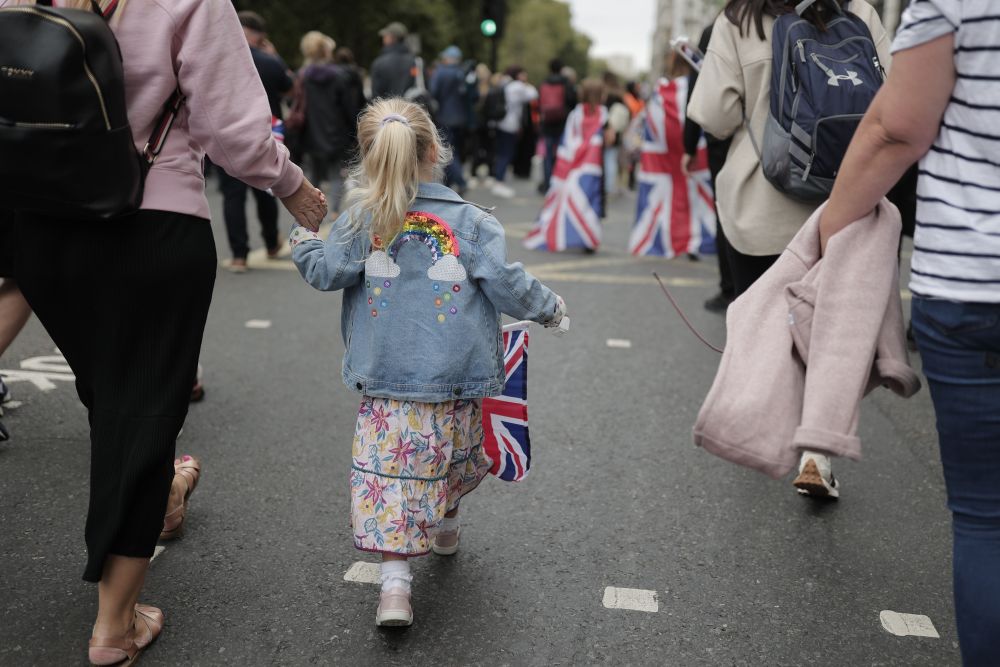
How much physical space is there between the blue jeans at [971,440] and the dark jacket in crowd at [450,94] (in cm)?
1229

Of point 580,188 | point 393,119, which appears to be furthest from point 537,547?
point 580,188

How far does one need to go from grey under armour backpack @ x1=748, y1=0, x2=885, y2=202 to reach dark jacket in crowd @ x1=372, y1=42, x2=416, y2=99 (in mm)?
8723

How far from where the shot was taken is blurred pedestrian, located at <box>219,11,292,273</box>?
25.2 ft

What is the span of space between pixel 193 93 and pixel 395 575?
1.33 metres

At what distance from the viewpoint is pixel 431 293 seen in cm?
278

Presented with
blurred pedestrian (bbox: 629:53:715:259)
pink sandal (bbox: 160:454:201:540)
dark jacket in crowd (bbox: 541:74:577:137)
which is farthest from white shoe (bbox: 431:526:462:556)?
dark jacket in crowd (bbox: 541:74:577:137)

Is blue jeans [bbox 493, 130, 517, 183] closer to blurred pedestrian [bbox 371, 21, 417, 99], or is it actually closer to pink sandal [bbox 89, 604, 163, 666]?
blurred pedestrian [bbox 371, 21, 417, 99]

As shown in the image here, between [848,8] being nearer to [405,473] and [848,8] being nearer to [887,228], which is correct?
[887,228]

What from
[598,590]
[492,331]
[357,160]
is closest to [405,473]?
[492,331]

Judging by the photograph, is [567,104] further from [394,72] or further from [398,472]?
[398,472]

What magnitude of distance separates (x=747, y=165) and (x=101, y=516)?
2369 millimetres

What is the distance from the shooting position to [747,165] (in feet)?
12.1

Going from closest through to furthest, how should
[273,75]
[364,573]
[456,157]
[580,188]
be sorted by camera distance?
1. [364,573]
2. [273,75]
3. [580,188]
4. [456,157]

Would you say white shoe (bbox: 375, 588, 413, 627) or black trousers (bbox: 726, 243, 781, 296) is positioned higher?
black trousers (bbox: 726, 243, 781, 296)
